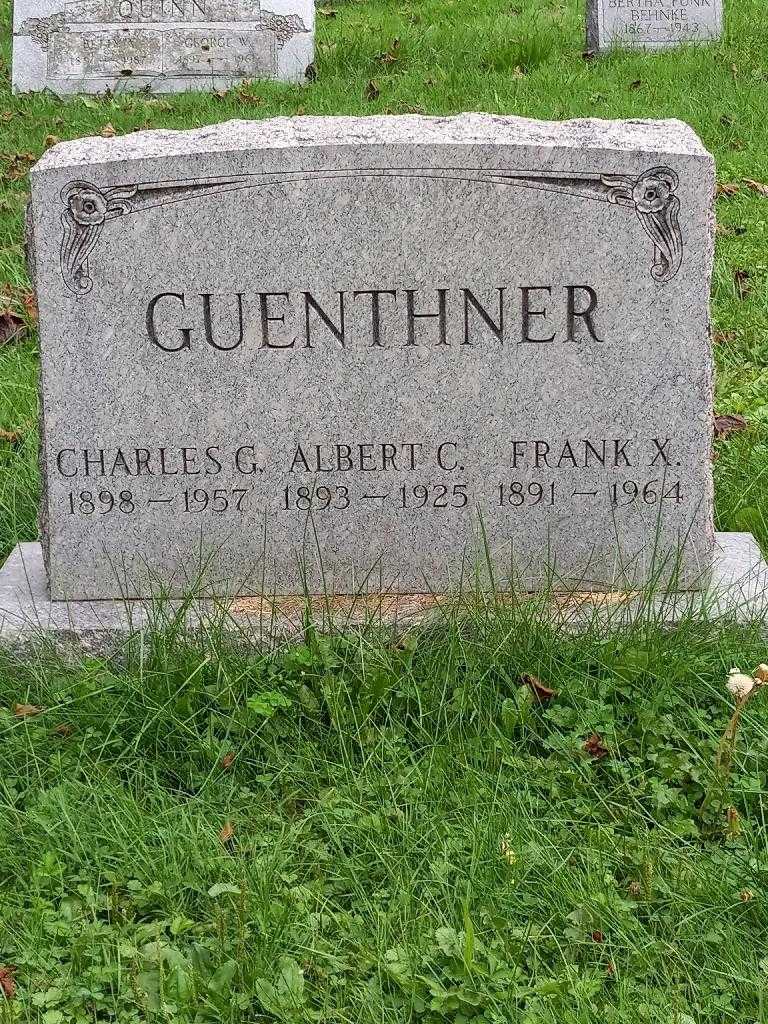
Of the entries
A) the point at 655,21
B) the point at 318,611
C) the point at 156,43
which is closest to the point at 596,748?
the point at 318,611

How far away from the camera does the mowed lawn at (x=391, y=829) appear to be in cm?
221

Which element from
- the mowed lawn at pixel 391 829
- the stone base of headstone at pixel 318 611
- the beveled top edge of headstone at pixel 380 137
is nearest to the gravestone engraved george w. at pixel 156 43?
the beveled top edge of headstone at pixel 380 137

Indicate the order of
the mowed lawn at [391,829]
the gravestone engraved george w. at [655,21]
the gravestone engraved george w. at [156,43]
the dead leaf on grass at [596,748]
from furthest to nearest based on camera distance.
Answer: the gravestone engraved george w. at [655,21] < the gravestone engraved george w. at [156,43] < the dead leaf on grass at [596,748] < the mowed lawn at [391,829]

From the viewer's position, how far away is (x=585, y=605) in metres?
3.25

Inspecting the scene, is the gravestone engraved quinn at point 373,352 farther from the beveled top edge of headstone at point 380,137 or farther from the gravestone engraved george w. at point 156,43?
the gravestone engraved george w. at point 156,43

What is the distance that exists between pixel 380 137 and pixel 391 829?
165cm

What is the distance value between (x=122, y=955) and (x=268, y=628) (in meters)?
1.06

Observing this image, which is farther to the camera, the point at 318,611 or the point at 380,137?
the point at 318,611

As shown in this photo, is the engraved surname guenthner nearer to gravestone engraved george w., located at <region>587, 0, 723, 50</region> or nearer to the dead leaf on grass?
the dead leaf on grass

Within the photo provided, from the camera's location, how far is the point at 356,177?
3088mm

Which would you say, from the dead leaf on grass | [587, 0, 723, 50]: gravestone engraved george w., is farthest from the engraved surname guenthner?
[587, 0, 723, 50]: gravestone engraved george w.

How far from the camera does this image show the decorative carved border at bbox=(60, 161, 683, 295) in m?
3.08

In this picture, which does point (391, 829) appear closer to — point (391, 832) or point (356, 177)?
point (391, 832)

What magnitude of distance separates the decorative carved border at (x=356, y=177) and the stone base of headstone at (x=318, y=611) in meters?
0.91
